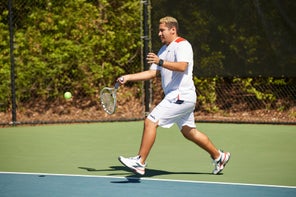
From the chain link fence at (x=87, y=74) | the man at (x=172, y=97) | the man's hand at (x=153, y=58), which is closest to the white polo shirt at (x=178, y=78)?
the man at (x=172, y=97)

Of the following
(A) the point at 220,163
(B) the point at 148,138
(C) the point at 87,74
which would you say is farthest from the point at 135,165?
(C) the point at 87,74

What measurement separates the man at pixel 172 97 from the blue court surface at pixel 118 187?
346 mm

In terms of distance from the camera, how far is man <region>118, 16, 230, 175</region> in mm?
8062

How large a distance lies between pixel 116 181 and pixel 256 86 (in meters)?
6.86

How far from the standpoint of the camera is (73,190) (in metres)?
7.52

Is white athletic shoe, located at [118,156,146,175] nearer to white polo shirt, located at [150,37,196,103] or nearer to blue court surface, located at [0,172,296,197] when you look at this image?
blue court surface, located at [0,172,296,197]

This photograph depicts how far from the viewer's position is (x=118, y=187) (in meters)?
7.66

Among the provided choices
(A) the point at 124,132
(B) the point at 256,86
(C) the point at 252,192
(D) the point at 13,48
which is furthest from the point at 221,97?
(C) the point at 252,192

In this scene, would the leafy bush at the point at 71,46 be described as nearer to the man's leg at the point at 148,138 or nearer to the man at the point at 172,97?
the man at the point at 172,97

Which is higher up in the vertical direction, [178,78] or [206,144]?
[178,78]

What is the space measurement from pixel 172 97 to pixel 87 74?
6980mm

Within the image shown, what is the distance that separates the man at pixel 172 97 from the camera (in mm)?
8062

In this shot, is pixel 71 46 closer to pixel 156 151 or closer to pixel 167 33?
pixel 156 151

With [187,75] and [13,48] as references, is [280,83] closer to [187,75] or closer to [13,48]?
[13,48]
